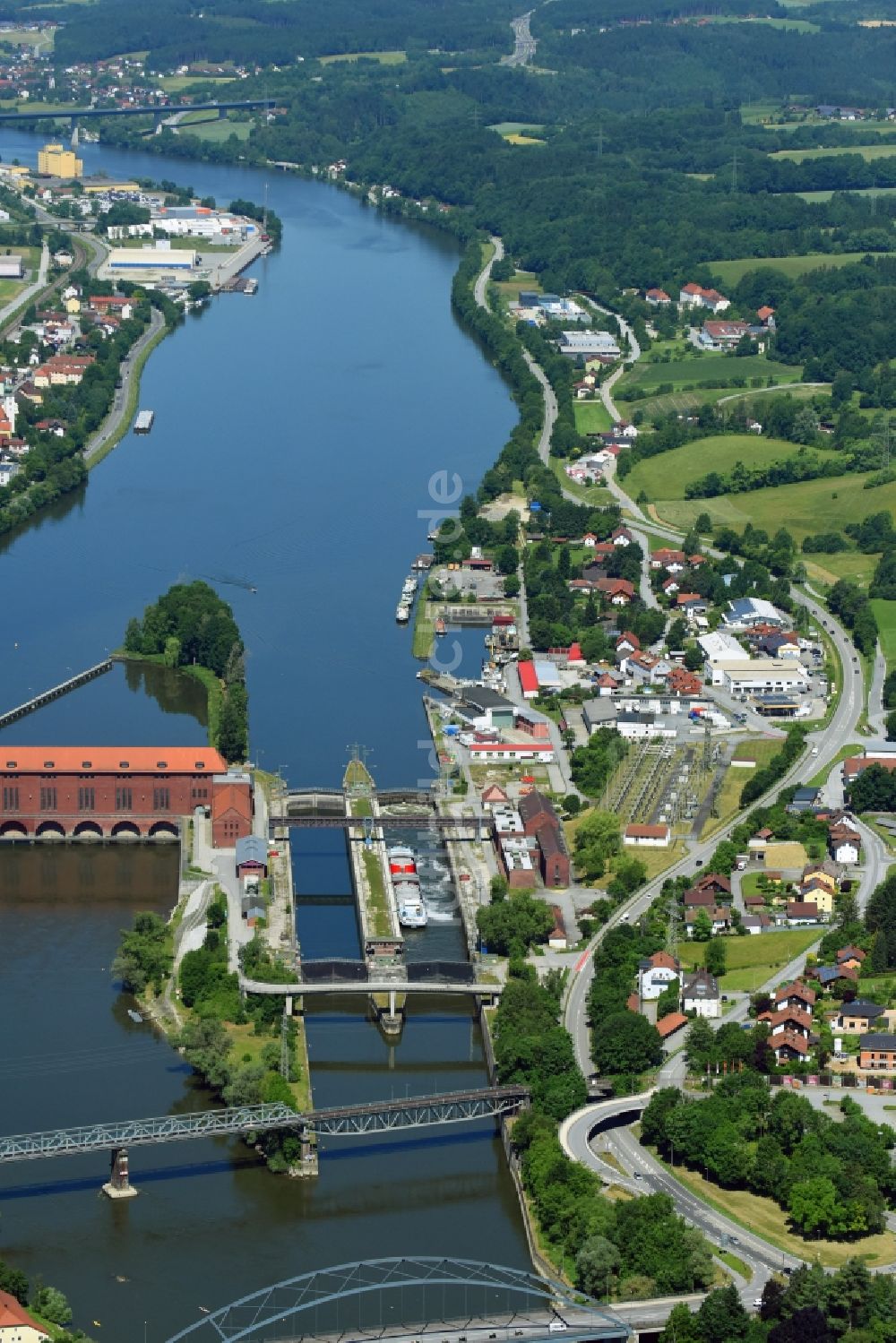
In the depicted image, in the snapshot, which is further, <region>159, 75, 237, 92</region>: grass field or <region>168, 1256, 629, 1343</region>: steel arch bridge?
<region>159, 75, 237, 92</region>: grass field

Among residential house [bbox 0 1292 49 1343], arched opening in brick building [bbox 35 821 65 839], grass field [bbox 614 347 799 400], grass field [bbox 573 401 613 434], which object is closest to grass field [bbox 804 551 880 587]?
grass field [bbox 573 401 613 434]

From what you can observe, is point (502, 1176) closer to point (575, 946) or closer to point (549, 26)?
point (575, 946)

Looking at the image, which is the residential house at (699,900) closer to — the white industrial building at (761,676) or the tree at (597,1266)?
the tree at (597,1266)

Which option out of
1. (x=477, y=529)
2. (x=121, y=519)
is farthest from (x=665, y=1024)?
(x=121, y=519)

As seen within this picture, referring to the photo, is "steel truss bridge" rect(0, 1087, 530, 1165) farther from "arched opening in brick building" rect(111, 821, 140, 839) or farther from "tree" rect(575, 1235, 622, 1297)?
"arched opening in brick building" rect(111, 821, 140, 839)

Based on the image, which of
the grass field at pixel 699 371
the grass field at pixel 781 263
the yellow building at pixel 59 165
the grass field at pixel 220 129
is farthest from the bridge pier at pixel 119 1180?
the grass field at pixel 220 129
